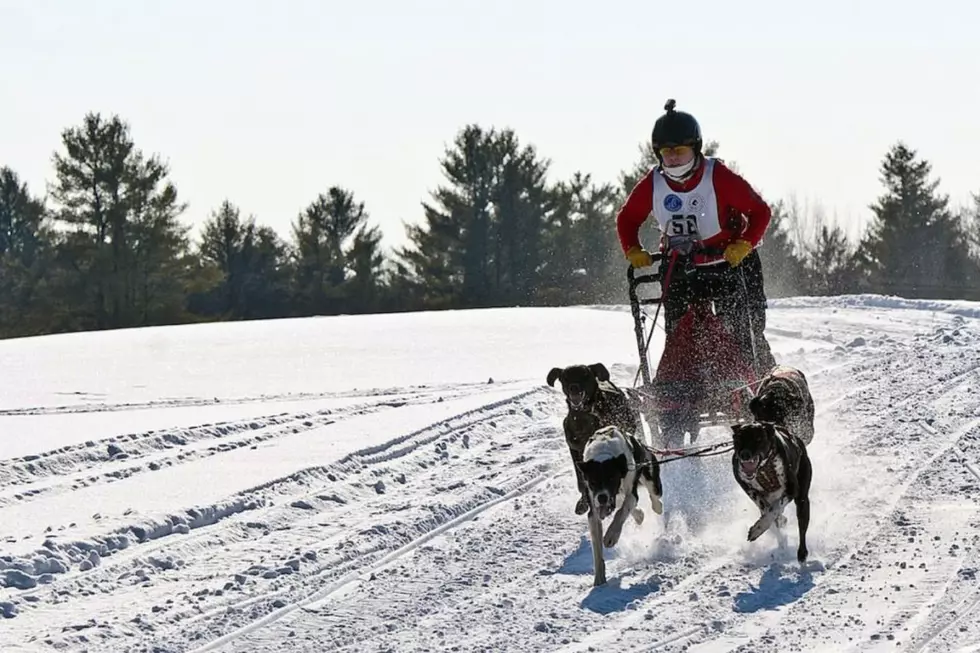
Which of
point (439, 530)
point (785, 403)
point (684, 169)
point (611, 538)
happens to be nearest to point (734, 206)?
point (684, 169)

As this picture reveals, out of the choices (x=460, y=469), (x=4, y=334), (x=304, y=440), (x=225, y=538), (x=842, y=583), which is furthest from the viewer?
(x=4, y=334)

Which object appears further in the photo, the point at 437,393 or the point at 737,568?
the point at 437,393

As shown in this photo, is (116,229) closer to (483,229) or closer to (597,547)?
(483,229)

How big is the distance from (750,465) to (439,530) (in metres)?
2.03

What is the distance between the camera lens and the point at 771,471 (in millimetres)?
6812

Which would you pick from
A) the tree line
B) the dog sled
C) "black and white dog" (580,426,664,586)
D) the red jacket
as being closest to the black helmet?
the red jacket

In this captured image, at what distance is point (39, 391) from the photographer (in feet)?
50.0

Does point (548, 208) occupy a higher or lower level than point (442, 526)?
higher

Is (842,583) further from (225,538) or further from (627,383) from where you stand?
(627,383)

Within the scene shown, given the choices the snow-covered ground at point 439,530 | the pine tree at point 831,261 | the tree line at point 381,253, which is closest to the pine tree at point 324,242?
the tree line at point 381,253

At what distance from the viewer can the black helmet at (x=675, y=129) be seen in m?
8.95

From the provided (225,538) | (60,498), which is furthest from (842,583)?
(60,498)

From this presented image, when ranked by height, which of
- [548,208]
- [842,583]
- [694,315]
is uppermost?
[548,208]

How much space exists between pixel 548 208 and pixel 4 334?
698 inches
